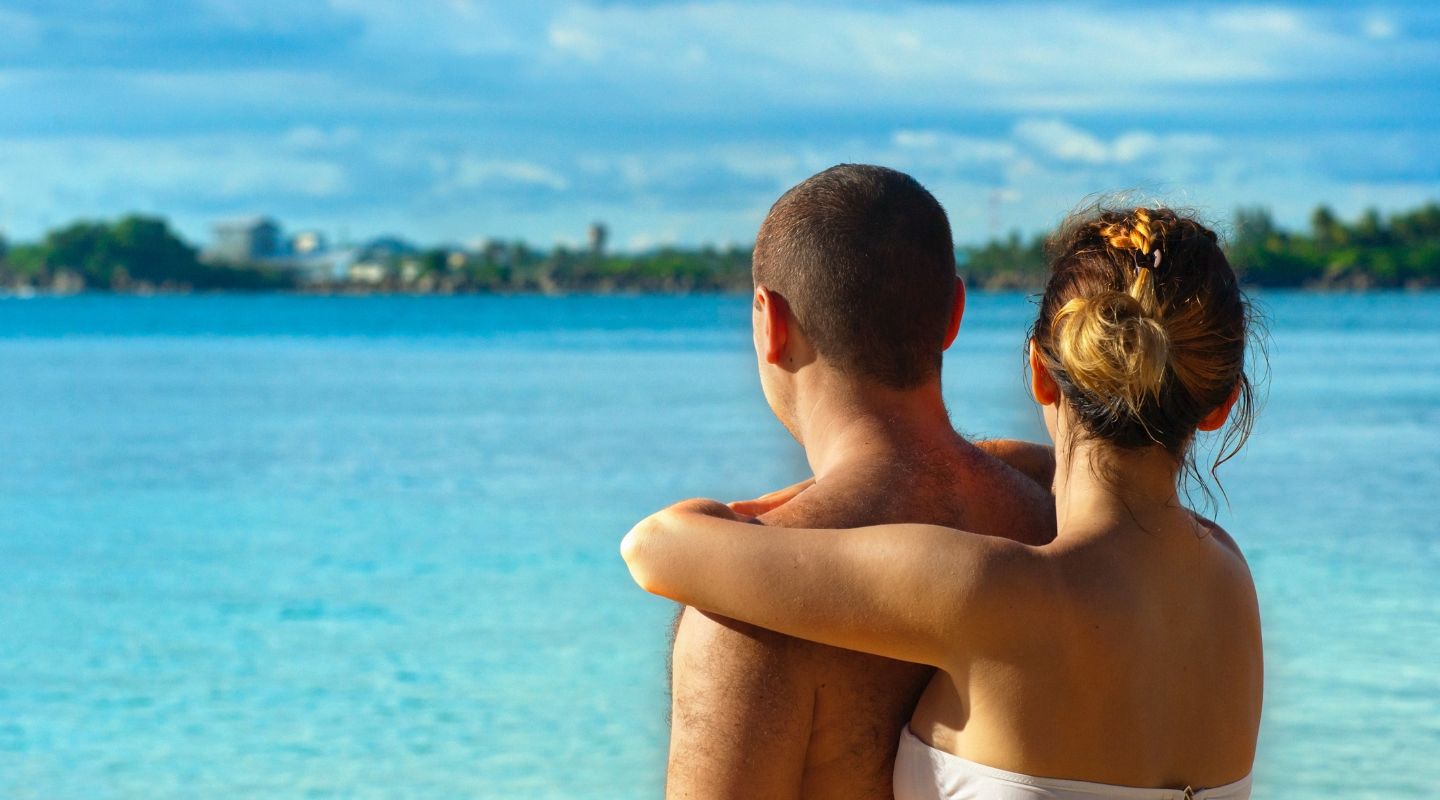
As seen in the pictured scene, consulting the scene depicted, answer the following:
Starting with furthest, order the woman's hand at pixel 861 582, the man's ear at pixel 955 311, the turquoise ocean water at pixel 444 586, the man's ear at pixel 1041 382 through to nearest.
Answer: the turquoise ocean water at pixel 444 586, the man's ear at pixel 955 311, the man's ear at pixel 1041 382, the woman's hand at pixel 861 582

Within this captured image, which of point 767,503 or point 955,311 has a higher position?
point 955,311

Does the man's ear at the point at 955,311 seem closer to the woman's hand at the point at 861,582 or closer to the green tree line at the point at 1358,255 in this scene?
the woman's hand at the point at 861,582

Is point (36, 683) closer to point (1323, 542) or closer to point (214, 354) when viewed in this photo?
point (1323, 542)

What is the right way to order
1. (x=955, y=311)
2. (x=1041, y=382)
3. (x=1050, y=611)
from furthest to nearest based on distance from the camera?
(x=955, y=311)
(x=1041, y=382)
(x=1050, y=611)

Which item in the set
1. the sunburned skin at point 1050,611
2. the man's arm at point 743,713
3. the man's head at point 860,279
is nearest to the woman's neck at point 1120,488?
the sunburned skin at point 1050,611

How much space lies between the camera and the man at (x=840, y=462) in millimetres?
2059

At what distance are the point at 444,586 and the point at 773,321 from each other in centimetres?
1101

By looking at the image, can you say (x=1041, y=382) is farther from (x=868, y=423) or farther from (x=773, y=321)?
(x=773, y=321)

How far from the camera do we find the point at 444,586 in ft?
42.1

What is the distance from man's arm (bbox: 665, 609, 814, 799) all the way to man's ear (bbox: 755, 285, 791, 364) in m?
0.39

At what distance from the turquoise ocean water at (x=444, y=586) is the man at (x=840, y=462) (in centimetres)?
104

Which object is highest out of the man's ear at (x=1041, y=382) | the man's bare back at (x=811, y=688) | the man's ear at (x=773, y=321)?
the man's ear at (x=773, y=321)

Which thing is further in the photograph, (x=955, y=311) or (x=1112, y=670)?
(x=955, y=311)

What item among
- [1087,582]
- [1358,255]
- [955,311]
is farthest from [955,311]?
[1358,255]
